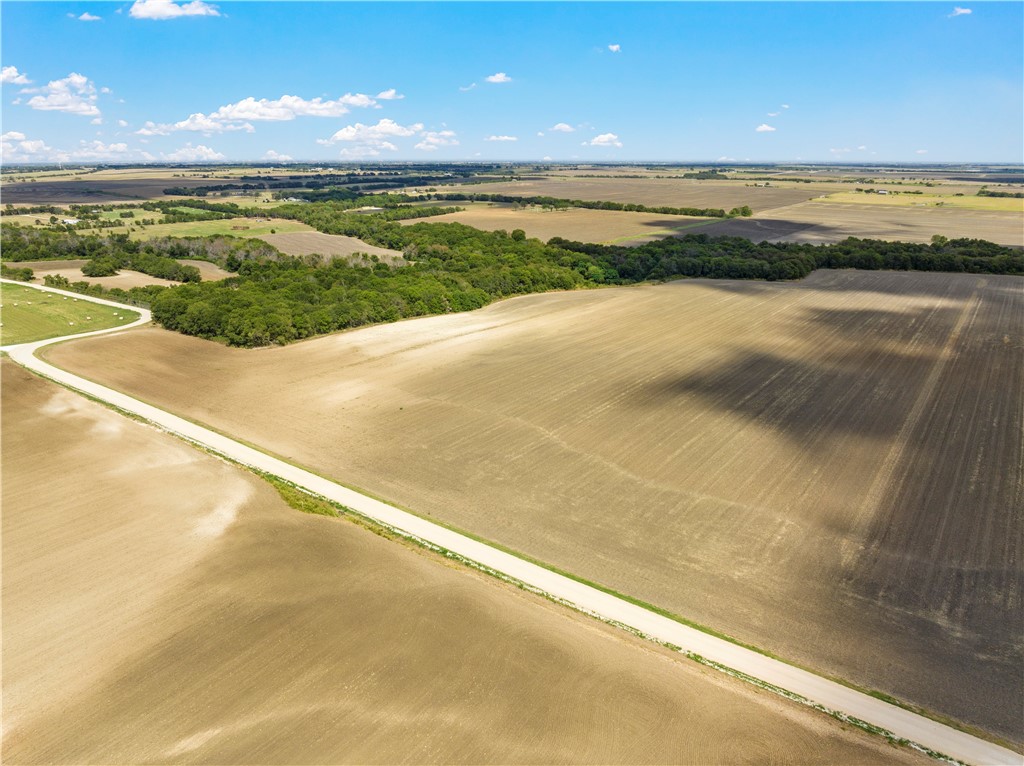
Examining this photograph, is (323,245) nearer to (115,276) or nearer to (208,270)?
(208,270)

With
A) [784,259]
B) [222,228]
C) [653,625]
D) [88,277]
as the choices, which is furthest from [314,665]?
[222,228]

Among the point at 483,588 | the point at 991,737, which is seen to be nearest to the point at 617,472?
the point at 483,588

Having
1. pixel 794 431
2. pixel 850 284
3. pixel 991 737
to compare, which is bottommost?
pixel 991 737

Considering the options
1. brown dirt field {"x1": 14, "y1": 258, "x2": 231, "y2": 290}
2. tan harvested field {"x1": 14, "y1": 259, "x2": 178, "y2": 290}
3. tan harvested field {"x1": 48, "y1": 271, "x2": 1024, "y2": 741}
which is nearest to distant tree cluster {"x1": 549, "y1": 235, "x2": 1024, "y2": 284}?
tan harvested field {"x1": 48, "y1": 271, "x2": 1024, "y2": 741}

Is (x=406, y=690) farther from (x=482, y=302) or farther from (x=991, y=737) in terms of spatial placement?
(x=482, y=302)

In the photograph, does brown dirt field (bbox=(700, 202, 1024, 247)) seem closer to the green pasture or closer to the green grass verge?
the green pasture

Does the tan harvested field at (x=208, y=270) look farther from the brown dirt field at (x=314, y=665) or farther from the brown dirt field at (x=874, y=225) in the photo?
the brown dirt field at (x=874, y=225)

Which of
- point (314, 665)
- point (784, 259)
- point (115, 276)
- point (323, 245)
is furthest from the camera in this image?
point (323, 245)
